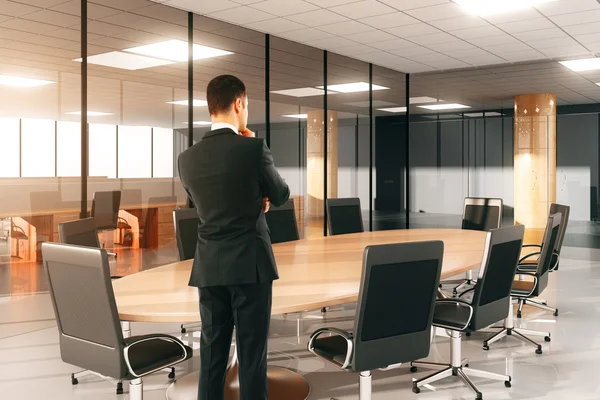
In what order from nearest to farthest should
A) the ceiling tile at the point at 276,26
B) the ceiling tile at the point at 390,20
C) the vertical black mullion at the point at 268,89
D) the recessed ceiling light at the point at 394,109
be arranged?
the ceiling tile at the point at 390,20 → the ceiling tile at the point at 276,26 → the vertical black mullion at the point at 268,89 → the recessed ceiling light at the point at 394,109

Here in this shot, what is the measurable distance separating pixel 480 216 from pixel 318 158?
2588 millimetres

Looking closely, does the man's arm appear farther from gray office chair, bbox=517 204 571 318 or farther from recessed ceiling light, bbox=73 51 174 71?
recessed ceiling light, bbox=73 51 174 71

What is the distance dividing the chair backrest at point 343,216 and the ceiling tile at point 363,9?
1906 millimetres

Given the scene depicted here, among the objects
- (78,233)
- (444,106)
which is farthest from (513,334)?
(444,106)

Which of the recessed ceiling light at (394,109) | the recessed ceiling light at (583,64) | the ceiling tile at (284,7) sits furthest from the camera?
the recessed ceiling light at (394,109)

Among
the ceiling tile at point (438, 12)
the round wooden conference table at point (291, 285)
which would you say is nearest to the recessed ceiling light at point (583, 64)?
the ceiling tile at point (438, 12)

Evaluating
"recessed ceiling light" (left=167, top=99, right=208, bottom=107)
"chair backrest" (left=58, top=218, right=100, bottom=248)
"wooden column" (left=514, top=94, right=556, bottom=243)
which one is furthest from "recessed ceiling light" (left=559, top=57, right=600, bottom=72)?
"chair backrest" (left=58, top=218, right=100, bottom=248)

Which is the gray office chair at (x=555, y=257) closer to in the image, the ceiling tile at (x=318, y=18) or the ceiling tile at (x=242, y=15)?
the ceiling tile at (x=318, y=18)

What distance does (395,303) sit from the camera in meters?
2.74

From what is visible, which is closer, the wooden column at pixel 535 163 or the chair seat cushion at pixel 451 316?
the chair seat cushion at pixel 451 316

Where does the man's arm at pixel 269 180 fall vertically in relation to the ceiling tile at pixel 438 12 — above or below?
below

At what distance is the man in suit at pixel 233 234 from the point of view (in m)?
2.33

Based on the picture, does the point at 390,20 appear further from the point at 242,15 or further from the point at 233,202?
the point at 233,202

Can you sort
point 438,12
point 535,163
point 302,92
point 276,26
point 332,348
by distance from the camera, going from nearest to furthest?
point 332,348 → point 438,12 → point 276,26 → point 302,92 → point 535,163
